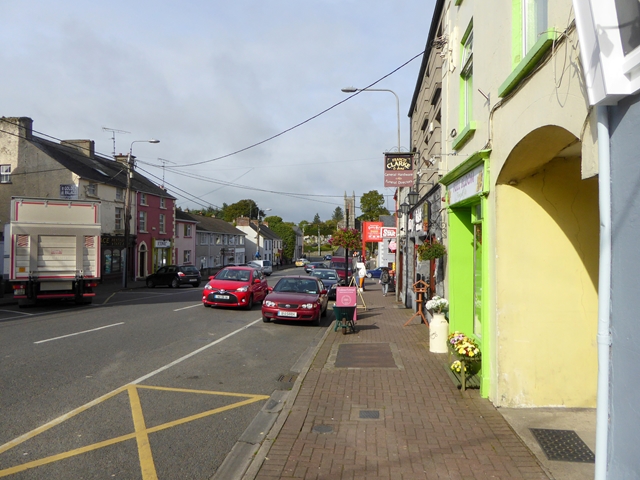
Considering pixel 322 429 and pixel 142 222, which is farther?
pixel 142 222

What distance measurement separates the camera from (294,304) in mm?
14523

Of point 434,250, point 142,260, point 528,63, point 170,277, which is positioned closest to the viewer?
point 528,63

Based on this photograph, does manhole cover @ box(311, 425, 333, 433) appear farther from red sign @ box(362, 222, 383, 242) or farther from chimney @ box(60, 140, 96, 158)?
chimney @ box(60, 140, 96, 158)

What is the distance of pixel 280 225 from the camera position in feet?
323

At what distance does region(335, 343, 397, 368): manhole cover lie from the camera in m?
9.06

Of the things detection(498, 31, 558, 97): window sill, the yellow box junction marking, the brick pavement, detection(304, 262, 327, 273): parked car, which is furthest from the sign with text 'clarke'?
detection(304, 262, 327, 273): parked car

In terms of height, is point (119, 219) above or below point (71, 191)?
below

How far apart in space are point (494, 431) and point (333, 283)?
18870 mm

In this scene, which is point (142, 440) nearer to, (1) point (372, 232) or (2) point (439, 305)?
(2) point (439, 305)

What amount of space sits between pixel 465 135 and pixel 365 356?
452cm

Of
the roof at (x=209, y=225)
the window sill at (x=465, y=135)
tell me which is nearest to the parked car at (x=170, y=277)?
the roof at (x=209, y=225)

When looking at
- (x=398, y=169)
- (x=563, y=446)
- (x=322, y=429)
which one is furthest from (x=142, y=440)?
(x=398, y=169)

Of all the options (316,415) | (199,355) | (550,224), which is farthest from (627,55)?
(199,355)

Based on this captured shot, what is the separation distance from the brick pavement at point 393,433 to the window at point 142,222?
35.1 m
